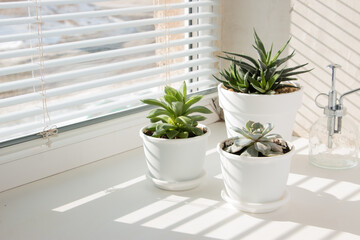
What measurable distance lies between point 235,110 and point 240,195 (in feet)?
0.94

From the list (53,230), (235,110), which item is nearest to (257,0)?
(235,110)

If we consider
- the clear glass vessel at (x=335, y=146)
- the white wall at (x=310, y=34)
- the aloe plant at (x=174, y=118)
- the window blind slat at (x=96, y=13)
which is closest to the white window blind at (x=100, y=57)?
the window blind slat at (x=96, y=13)

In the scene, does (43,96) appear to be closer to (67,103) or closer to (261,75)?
(67,103)

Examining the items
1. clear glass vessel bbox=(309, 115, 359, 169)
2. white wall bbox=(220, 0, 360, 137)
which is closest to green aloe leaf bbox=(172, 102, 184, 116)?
clear glass vessel bbox=(309, 115, 359, 169)

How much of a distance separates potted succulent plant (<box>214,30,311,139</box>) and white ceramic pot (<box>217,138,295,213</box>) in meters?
0.19

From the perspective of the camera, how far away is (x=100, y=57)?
1430 mm

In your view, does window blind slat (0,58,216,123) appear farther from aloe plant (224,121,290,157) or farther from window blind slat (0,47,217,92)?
aloe plant (224,121,290,157)

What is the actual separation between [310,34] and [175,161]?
65 centimetres

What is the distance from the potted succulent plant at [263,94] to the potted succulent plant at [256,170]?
0.52 ft

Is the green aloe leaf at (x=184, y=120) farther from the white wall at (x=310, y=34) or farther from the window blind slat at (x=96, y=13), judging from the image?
the white wall at (x=310, y=34)

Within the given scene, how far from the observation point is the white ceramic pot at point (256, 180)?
109 centimetres

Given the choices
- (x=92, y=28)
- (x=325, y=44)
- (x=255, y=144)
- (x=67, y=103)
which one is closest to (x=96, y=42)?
(x=92, y=28)

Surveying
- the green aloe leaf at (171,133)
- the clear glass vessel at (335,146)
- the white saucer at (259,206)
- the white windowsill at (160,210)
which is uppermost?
the green aloe leaf at (171,133)

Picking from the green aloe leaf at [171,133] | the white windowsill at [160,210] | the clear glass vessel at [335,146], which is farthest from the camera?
the clear glass vessel at [335,146]
